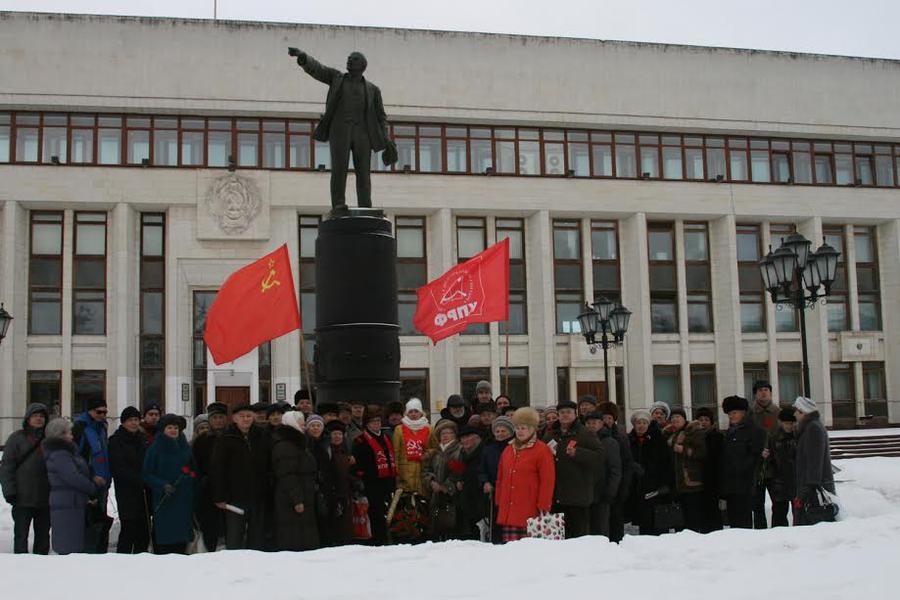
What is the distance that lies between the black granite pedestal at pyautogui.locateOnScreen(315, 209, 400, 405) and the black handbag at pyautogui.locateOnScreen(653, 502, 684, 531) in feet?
11.3

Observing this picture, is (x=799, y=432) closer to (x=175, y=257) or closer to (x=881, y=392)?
(x=175, y=257)

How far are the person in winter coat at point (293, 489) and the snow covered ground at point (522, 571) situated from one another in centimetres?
160

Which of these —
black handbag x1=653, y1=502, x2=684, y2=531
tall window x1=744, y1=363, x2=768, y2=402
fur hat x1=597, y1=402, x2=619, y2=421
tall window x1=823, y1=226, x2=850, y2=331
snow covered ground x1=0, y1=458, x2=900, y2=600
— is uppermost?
tall window x1=823, y1=226, x2=850, y2=331

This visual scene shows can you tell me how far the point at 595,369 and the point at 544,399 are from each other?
2.56 metres

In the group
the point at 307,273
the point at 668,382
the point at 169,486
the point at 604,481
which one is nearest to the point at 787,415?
the point at 604,481

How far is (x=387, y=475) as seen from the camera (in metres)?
9.35

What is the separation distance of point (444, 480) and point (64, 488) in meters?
3.49

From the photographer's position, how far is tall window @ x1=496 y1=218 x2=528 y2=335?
37781 millimetres

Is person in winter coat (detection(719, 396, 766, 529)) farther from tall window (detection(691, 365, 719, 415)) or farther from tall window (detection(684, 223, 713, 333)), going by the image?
tall window (detection(684, 223, 713, 333))

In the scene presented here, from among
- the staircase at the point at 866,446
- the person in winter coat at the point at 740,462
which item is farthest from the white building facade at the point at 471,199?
the person in winter coat at the point at 740,462

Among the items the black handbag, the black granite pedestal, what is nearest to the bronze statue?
the black granite pedestal

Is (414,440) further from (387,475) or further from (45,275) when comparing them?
(45,275)

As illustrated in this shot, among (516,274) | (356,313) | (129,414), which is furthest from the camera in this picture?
(516,274)

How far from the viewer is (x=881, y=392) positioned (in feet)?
132
